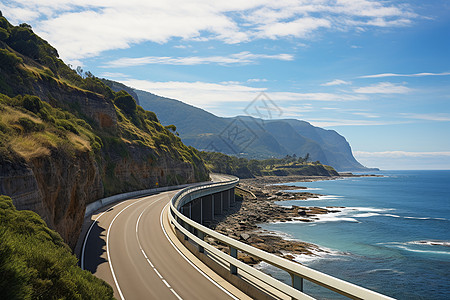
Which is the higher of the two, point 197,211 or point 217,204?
point 197,211

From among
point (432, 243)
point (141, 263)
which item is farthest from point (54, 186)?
point (432, 243)

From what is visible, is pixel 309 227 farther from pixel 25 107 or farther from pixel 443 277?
pixel 25 107

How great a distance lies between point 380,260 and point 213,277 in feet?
99.4

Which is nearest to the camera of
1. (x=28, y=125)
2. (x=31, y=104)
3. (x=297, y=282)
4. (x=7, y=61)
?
(x=297, y=282)

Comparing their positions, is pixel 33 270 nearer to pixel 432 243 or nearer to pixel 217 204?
pixel 432 243

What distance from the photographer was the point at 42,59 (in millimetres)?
58344

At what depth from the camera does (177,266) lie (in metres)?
17.3

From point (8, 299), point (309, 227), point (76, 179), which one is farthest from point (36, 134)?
point (309, 227)

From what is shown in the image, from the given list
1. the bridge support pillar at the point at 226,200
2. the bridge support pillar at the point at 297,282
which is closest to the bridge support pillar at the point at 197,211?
the bridge support pillar at the point at 226,200

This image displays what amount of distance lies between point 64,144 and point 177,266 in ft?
46.4

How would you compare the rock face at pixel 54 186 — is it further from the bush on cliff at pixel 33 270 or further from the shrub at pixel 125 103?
the shrub at pixel 125 103

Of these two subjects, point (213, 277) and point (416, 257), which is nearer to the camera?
point (213, 277)

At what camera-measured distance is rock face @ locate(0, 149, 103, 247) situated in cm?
1658

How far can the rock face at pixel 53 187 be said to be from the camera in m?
16.6
